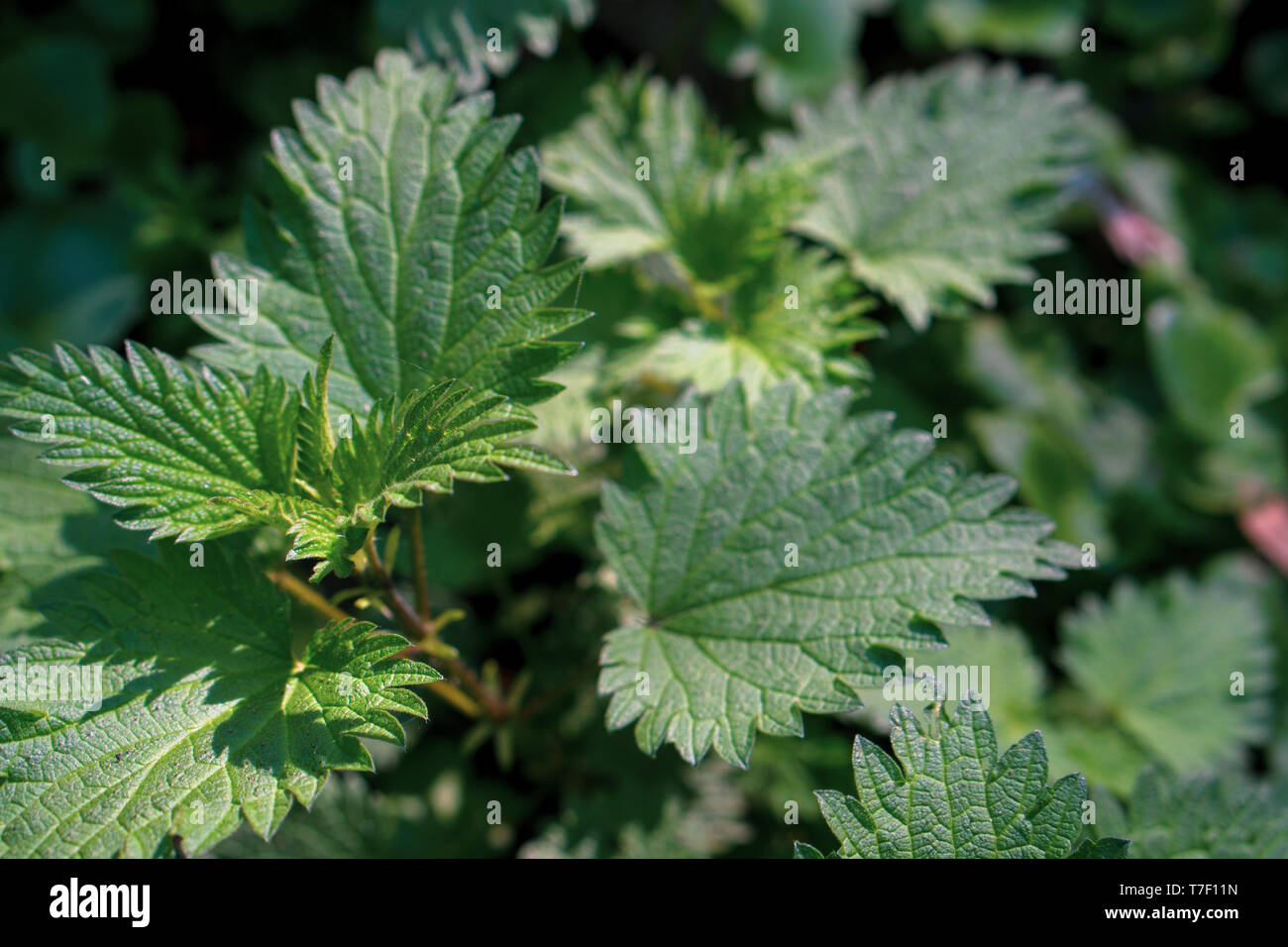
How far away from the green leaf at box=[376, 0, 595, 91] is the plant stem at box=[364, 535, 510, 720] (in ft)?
4.59

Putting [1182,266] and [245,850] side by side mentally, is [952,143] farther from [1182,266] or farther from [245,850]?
[245,850]

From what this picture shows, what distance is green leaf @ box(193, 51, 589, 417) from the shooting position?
71.8 inches

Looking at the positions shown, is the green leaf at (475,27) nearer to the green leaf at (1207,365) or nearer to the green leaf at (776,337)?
the green leaf at (776,337)

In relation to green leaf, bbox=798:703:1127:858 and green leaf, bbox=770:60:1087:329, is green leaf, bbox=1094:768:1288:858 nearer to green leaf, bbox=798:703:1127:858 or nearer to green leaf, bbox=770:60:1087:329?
green leaf, bbox=798:703:1127:858

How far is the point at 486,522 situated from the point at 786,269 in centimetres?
105

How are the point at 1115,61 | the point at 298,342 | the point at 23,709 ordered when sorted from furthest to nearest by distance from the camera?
1. the point at 1115,61
2. the point at 298,342
3. the point at 23,709

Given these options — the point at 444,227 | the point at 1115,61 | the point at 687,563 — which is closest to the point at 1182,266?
the point at 1115,61

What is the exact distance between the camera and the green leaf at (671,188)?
227 cm

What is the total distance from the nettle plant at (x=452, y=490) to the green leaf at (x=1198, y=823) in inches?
17.3

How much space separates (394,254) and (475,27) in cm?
99

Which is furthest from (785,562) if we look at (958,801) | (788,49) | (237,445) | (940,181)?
(788,49)

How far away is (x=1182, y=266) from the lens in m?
3.70

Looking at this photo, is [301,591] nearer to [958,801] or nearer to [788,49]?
[958,801]

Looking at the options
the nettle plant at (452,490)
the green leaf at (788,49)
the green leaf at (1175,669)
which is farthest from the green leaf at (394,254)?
the green leaf at (1175,669)
